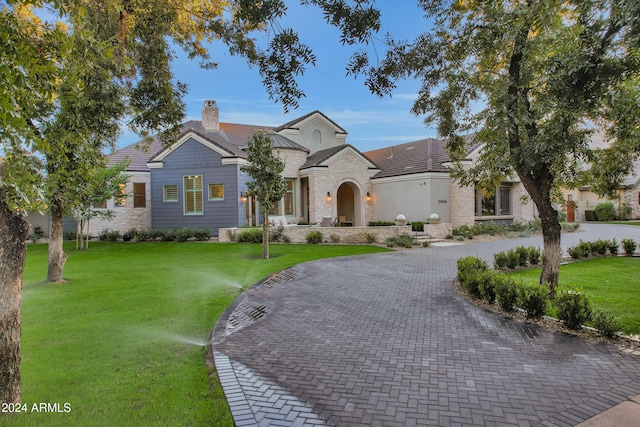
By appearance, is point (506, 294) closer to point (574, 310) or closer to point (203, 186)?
point (574, 310)

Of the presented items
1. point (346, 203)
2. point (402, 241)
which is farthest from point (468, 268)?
point (346, 203)

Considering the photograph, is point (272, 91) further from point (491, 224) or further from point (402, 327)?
point (491, 224)

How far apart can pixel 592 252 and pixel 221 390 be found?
16.6 meters

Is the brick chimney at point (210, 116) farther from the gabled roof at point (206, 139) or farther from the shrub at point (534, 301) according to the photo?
the shrub at point (534, 301)

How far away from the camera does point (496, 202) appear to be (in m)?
26.6

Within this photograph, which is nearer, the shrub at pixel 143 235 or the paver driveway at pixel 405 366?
the paver driveway at pixel 405 366

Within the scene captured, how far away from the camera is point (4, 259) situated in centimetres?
408

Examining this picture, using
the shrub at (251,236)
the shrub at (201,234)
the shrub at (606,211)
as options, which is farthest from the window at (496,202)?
the shrub at (201,234)

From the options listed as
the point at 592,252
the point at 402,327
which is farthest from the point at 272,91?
the point at 592,252

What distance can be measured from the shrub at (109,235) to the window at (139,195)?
229 cm

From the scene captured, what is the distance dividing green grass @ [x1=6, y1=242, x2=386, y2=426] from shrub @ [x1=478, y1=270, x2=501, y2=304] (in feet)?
20.0

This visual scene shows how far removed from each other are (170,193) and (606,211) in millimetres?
37942

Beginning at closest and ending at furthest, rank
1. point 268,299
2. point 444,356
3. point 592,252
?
point 444,356 → point 268,299 → point 592,252

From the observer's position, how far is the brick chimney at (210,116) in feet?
94.7
